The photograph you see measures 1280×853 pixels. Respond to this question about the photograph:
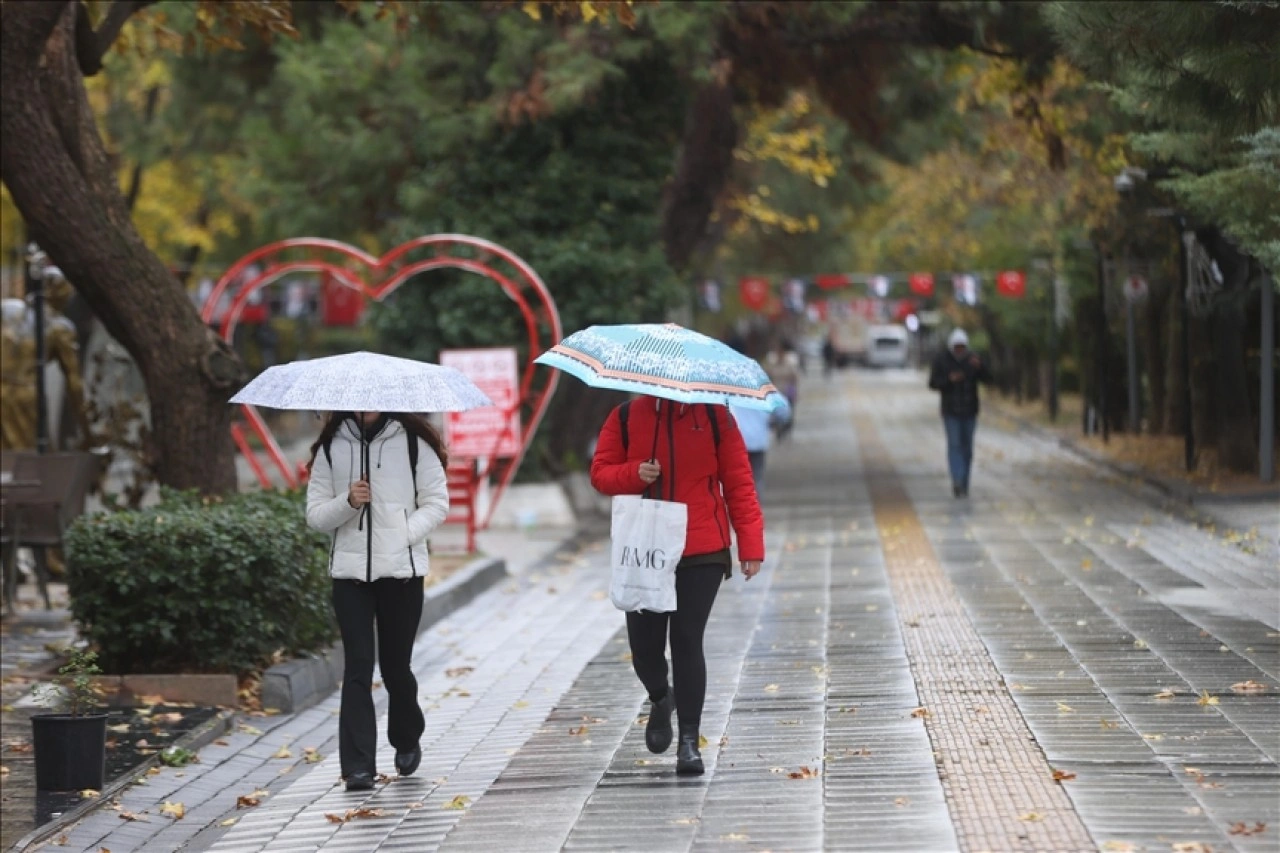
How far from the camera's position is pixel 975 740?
26.8ft

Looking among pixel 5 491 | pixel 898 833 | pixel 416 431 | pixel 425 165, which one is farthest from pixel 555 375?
pixel 898 833

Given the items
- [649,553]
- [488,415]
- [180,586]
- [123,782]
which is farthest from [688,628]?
[488,415]

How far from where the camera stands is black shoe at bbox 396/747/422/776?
8414 mm

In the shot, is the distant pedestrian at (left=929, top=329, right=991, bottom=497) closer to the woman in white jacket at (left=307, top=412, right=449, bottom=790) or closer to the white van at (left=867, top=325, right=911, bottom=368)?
the woman in white jacket at (left=307, top=412, right=449, bottom=790)

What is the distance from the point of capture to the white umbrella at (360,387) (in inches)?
310

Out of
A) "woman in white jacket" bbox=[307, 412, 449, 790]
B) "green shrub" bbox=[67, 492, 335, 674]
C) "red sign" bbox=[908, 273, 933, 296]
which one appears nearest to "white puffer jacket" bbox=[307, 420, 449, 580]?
"woman in white jacket" bbox=[307, 412, 449, 790]

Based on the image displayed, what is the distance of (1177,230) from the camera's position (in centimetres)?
2339

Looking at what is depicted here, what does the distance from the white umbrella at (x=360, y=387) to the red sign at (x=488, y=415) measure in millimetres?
11539

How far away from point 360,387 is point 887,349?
303ft

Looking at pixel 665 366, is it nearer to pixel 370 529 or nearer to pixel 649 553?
pixel 649 553

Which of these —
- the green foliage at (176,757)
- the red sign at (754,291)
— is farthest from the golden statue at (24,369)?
the red sign at (754,291)

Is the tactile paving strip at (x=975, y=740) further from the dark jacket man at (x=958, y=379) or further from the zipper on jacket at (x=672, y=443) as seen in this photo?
the dark jacket man at (x=958, y=379)

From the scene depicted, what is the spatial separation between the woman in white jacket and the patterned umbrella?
0.74m

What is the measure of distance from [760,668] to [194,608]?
305cm
